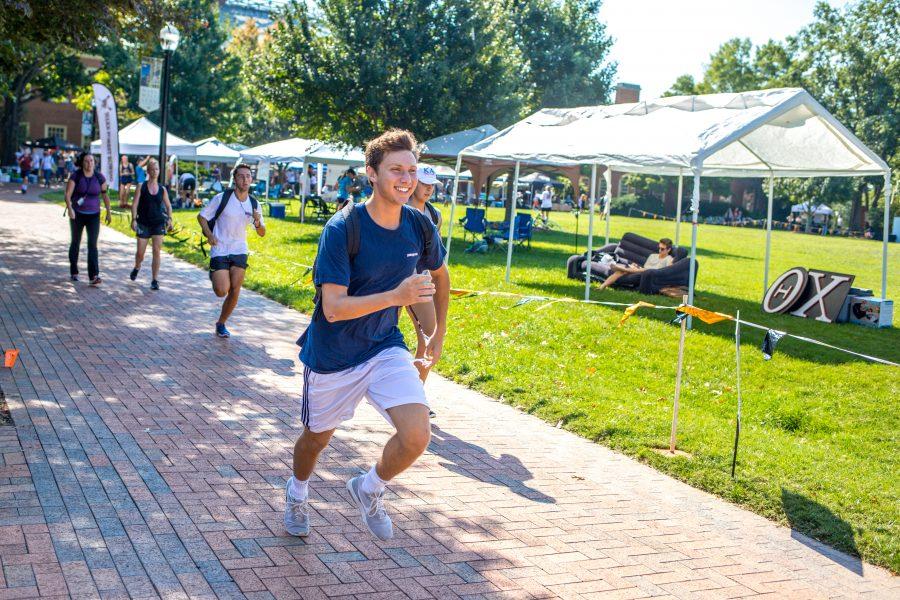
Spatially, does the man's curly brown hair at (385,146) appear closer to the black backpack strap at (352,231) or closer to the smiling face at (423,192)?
the black backpack strap at (352,231)

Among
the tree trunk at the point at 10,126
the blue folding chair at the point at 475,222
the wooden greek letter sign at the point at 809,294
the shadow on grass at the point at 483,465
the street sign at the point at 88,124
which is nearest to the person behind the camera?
the shadow on grass at the point at 483,465

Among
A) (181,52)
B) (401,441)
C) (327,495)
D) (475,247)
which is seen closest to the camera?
(401,441)

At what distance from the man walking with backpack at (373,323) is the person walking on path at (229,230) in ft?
18.5

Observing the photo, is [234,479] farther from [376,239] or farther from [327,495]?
[376,239]

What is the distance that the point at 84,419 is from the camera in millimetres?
6492

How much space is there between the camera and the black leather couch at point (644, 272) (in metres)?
15.2

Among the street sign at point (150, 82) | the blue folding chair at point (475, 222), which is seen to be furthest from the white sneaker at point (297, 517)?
the blue folding chair at point (475, 222)

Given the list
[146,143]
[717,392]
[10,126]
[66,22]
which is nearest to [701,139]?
[717,392]

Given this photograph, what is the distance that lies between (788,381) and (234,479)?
620 centimetres

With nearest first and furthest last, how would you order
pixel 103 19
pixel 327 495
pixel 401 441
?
pixel 401 441 < pixel 327 495 < pixel 103 19

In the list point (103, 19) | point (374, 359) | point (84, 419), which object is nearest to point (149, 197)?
point (103, 19)

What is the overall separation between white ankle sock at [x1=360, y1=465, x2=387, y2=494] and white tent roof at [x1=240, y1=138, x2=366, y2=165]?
25.2m

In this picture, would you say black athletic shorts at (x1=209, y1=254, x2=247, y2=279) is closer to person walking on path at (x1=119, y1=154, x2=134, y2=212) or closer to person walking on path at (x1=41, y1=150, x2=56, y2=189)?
person walking on path at (x1=119, y1=154, x2=134, y2=212)

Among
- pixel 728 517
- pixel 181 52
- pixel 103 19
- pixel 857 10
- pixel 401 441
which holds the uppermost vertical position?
pixel 857 10
